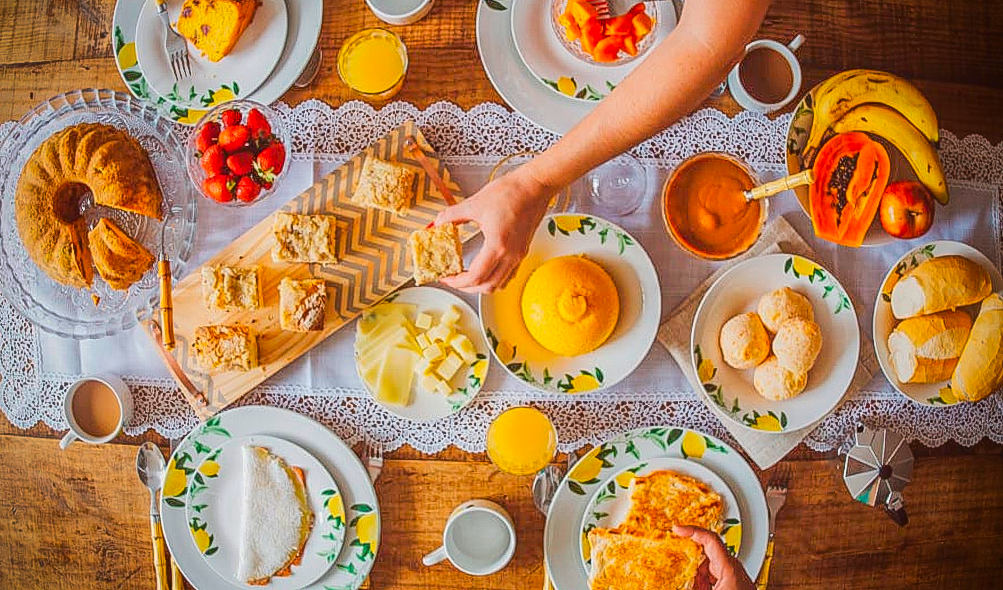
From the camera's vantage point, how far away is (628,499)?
159 centimetres

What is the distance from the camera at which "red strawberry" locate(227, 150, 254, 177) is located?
1554 millimetres

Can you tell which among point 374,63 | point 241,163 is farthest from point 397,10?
point 241,163

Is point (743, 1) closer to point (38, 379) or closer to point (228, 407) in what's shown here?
point (228, 407)

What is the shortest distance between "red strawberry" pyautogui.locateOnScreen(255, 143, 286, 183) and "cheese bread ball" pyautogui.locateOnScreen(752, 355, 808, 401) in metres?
1.19

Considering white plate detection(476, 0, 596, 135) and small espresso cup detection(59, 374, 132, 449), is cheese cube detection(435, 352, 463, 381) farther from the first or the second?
small espresso cup detection(59, 374, 132, 449)

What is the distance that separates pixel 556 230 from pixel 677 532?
0.72 metres

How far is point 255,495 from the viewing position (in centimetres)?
159

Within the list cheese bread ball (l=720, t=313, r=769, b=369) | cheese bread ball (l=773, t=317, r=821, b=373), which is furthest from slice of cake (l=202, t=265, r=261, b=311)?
cheese bread ball (l=773, t=317, r=821, b=373)

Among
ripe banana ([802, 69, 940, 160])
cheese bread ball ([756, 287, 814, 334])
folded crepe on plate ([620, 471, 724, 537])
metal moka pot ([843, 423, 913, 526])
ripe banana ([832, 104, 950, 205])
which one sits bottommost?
folded crepe on plate ([620, 471, 724, 537])

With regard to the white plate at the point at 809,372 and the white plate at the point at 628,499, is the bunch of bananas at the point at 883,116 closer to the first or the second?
the white plate at the point at 809,372

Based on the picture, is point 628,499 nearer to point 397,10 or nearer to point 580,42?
point 580,42

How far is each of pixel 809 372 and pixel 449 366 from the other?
0.83 meters

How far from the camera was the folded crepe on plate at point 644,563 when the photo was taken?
5.03 ft

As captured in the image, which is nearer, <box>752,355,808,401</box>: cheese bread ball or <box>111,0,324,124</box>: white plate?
<box>752,355,808,401</box>: cheese bread ball
